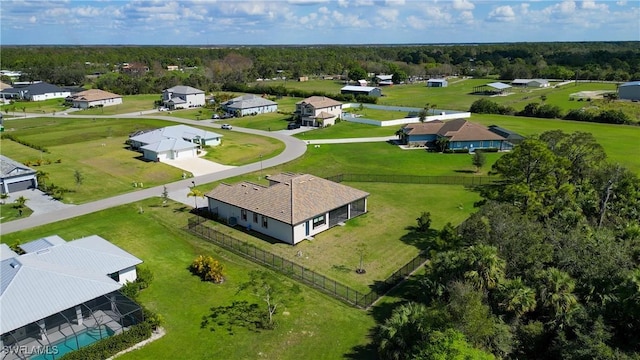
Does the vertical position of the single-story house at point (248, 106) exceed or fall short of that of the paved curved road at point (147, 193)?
it exceeds it

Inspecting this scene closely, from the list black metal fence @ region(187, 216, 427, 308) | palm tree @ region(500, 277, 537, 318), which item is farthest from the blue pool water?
palm tree @ region(500, 277, 537, 318)

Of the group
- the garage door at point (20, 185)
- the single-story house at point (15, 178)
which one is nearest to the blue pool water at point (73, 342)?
the single-story house at point (15, 178)

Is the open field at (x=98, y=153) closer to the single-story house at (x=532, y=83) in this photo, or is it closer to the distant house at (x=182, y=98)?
the distant house at (x=182, y=98)

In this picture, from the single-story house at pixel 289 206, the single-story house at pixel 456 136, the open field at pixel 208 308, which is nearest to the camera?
the open field at pixel 208 308

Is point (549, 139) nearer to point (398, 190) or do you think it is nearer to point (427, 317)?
point (398, 190)

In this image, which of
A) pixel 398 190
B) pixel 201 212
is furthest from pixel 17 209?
pixel 398 190

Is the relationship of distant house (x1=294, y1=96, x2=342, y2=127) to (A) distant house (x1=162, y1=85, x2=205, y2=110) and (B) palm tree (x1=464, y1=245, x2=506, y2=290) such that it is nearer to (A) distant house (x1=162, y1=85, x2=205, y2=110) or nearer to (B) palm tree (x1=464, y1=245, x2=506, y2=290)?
(A) distant house (x1=162, y1=85, x2=205, y2=110)
